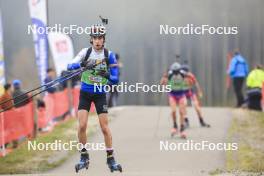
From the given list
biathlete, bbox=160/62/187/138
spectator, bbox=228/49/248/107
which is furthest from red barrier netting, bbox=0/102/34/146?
spectator, bbox=228/49/248/107

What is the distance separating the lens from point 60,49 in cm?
2072

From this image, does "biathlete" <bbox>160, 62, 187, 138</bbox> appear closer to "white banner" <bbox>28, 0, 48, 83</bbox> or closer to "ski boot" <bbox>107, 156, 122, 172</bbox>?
"white banner" <bbox>28, 0, 48, 83</bbox>

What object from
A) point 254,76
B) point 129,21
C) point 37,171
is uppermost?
point 129,21

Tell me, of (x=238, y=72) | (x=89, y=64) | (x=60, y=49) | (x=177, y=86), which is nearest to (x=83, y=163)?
(x=89, y=64)

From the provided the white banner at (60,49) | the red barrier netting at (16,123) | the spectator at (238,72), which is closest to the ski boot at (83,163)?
the red barrier netting at (16,123)

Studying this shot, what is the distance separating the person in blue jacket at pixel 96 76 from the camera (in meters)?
11.1

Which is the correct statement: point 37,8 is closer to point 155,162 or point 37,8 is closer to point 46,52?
point 46,52

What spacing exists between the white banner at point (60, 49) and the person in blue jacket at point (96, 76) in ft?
30.3

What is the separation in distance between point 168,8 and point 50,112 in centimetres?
429

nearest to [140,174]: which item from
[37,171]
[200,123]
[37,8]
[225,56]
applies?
[37,171]

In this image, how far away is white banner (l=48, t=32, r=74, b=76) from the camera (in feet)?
67.6

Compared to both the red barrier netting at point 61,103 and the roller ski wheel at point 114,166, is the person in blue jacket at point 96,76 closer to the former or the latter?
the roller ski wheel at point 114,166

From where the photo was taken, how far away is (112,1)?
14.1 metres

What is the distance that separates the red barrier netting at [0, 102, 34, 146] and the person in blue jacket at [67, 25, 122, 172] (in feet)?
16.2
